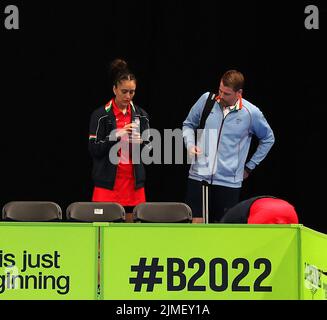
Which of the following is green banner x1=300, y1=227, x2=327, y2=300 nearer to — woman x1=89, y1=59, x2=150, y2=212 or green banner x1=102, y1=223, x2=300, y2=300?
green banner x1=102, y1=223, x2=300, y2=300

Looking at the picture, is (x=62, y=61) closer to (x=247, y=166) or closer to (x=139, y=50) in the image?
(x=139, y=50)

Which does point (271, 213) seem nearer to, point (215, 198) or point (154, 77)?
point (215, 198)

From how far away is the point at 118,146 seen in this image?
8.28 meters

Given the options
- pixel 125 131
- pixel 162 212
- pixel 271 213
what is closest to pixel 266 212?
pixel 271 213

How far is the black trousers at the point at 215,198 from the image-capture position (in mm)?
8523

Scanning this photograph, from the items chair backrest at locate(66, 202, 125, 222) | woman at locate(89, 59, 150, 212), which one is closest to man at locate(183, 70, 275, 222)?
woman at locate(89, 59, 150, 212)

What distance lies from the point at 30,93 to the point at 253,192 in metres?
2.47

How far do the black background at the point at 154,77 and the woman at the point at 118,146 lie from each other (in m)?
1.19

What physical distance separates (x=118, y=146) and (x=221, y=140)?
36.9 inches

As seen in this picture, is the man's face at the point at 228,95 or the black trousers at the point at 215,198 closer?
the man's face at the point at 228,95

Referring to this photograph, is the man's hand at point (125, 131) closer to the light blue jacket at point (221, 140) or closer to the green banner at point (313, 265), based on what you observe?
the light blue jacket at point (221, 140)

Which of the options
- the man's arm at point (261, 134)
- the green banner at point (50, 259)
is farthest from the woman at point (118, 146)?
the green banner at point (50, 259)

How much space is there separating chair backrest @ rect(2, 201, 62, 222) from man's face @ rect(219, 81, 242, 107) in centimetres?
171

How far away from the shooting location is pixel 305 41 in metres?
9.58
